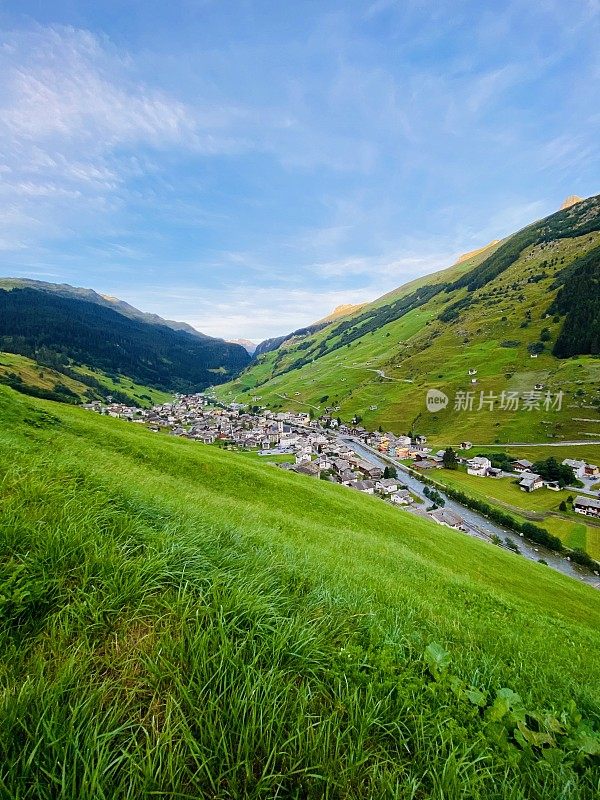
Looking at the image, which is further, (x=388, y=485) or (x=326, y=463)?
(x=326, y=463)

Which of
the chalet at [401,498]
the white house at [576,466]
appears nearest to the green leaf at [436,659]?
the chalet at [401,498]

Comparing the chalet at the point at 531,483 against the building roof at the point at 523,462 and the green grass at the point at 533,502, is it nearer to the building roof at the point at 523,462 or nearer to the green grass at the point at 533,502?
the green grass at the point at 533,502

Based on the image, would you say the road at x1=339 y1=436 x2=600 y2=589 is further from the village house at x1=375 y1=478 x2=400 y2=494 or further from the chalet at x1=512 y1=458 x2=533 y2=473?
the chalet at x1=512 y1=458 x2=533 y2=473

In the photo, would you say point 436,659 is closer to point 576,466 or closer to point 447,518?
point 447,518

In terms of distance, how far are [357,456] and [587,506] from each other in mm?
66537

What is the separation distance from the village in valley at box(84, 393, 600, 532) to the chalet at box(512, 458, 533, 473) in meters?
0.28

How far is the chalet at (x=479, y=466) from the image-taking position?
368 feet

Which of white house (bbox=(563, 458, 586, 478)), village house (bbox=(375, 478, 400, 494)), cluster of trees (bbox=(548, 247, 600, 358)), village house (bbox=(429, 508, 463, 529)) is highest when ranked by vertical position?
cluster of trees (bbox=(548, 247, 600, 358))

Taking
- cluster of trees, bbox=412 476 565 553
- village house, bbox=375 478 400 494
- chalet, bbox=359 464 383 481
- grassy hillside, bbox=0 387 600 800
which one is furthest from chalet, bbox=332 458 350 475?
grassy hillside, bbox=0 387 600 800

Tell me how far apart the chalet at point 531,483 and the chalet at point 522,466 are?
8696 mm

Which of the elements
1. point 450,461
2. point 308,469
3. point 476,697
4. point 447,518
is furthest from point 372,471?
point 476,697

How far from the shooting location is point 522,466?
370 feet

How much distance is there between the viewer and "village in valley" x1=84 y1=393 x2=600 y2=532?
89.1 m

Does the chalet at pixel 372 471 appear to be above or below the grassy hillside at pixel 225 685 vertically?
below
